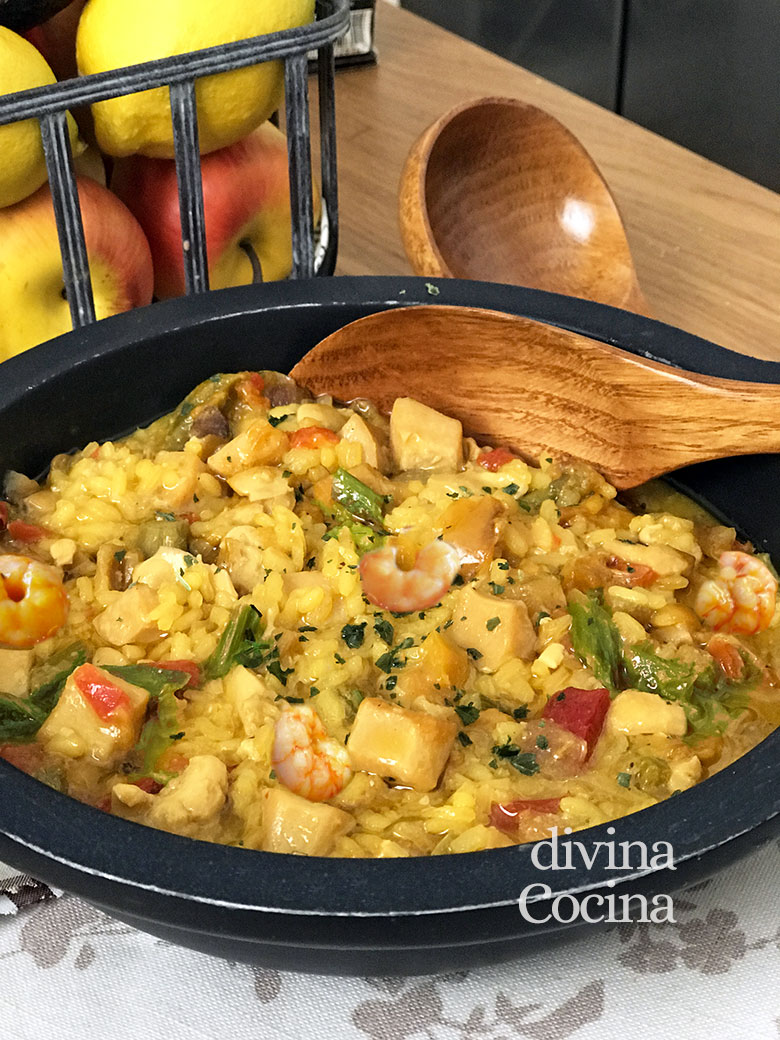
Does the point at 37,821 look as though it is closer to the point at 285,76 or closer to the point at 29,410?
the point at 29,410

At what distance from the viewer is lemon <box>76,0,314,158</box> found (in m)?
1.35

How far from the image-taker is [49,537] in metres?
1.27

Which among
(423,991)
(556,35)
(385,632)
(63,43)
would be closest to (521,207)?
(63,43)

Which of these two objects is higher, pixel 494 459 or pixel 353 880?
pixel 353 880

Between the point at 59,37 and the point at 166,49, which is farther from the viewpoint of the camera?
the point at 59,37

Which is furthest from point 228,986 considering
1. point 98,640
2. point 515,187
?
point 515,187

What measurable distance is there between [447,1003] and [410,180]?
108 cm

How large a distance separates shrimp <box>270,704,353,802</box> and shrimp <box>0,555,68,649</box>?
0.28 meters

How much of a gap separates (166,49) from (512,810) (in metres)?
0.95

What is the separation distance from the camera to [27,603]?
45.5 inches

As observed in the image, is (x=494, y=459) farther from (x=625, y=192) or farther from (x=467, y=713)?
(x=625, y=192)

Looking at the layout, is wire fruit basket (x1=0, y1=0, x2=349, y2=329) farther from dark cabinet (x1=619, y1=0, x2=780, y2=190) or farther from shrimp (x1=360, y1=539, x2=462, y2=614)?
dark cabinet (x1=619, y1=0, x2=780, y2=190)

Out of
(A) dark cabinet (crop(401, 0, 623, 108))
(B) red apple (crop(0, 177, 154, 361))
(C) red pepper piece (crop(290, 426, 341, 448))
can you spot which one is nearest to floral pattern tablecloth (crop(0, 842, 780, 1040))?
(C) red pepper piece (crop(290, 426, 341, 448))

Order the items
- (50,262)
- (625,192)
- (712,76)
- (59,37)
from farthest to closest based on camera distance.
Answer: (712,76), (625,192), (59,37), (50,262)
